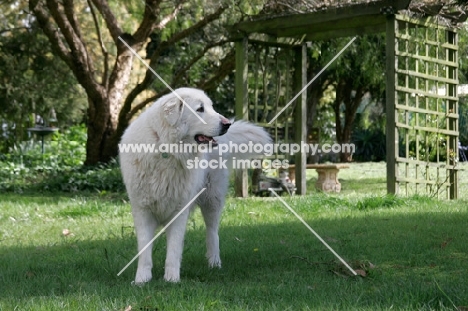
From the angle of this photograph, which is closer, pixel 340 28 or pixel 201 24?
pixel 340 28

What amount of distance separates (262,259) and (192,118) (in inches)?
52.5

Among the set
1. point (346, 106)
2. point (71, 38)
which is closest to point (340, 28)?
point (71, 38)

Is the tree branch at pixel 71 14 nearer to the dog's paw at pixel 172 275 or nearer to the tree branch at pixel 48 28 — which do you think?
the tree branch at pixel 48 28

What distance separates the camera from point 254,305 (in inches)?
145

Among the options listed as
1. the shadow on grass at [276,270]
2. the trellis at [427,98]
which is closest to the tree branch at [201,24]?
the trellis at [427,98]

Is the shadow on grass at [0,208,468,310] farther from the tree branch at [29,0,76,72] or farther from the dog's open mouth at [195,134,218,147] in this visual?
the tree branch at [29,0,76,72]

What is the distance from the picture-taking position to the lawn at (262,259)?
3.74 meters

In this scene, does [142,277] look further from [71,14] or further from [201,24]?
[71,14]

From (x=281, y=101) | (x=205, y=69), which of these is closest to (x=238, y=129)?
(x=281, y=101)

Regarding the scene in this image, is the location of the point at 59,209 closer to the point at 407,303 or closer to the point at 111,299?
the point at 111,299

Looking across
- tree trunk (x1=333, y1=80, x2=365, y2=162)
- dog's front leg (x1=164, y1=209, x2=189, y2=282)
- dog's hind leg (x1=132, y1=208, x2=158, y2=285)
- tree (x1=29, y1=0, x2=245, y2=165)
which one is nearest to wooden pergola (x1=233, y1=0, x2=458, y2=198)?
tree (x1=29, y1=0, x2=245, y2=165)

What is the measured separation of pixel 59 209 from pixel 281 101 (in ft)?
16.0

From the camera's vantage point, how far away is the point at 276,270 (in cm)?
486

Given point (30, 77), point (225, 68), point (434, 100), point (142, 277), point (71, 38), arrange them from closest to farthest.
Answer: point (142, 277), point (434, 100), point (71, 38), point (225, 68), point (30, 77)
